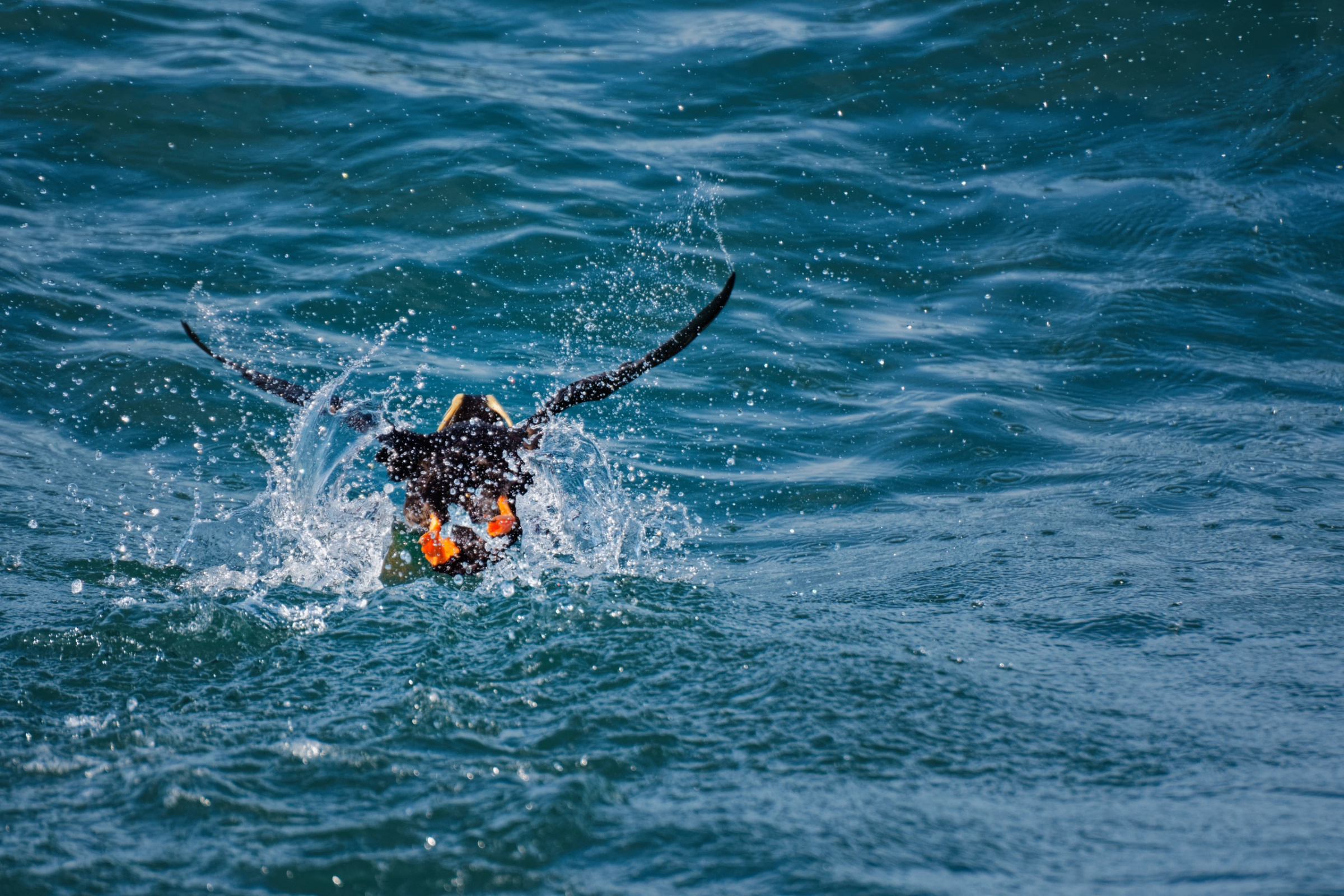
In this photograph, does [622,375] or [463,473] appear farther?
[463,473]

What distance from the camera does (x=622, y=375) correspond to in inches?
237

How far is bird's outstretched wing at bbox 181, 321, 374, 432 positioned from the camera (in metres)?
6.50

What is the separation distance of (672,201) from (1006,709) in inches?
345

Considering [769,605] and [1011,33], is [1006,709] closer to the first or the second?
[769,605]

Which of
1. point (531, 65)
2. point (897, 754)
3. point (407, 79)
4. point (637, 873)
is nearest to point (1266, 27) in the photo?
point (531, 65)

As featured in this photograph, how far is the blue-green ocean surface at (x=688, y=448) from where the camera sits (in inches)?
174

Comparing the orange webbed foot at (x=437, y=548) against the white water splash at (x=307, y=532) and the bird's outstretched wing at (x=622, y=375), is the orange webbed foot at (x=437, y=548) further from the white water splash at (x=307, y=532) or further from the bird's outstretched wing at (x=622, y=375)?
the bird's outstretched wing at (x=622, y=375)

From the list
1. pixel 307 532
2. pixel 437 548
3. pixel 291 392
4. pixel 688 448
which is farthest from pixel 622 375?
pixel 688 448

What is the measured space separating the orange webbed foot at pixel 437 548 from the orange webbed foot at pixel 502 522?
23 cm

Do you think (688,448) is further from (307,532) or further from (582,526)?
(307,532)

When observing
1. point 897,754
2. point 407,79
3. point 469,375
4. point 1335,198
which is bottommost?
point 897,754

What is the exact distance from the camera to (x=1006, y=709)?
521 centimetres

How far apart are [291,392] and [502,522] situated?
1.40 metres

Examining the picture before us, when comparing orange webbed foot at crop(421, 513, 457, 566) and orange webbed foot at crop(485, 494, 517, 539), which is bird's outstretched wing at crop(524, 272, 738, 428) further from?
orange webbed foot at crop(421, 513, 457, 566)
